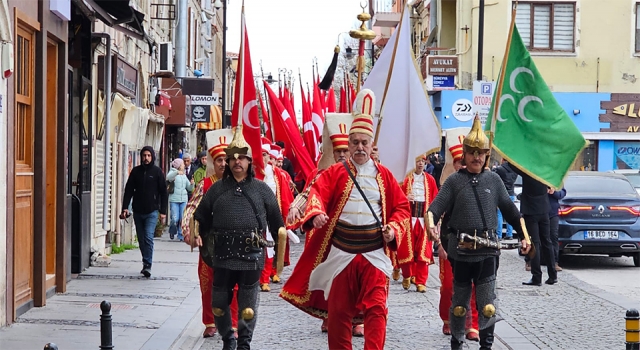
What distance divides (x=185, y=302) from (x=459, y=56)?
28174 millimetres

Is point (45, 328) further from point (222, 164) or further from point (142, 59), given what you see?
point (142, 59)

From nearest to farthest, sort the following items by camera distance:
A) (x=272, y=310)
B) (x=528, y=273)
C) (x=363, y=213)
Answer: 1. (x=363, y=213)
2. (x=272, y=310)
3. (x=528, y=273)

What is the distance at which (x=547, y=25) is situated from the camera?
127 ft

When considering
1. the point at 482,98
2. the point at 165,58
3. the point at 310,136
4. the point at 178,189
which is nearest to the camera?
the point at 482,98

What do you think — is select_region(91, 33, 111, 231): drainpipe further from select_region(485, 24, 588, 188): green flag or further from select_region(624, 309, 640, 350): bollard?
select_region(624, 309, 640, 350): bollard

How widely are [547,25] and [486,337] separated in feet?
103

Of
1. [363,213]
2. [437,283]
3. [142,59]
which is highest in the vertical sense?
[142,59]

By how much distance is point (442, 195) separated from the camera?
9141 mm

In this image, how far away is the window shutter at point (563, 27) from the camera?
127 feet

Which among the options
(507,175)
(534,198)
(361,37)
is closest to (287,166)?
(507,175)

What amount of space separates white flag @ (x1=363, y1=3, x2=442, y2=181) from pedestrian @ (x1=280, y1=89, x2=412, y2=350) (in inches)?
90.9

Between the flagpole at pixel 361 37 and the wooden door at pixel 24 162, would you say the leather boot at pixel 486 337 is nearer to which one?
the flagpole at pixel 361 37

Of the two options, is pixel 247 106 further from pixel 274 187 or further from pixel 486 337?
pixel 486 337

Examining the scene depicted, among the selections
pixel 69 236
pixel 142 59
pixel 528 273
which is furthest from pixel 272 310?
pixel 142 59
